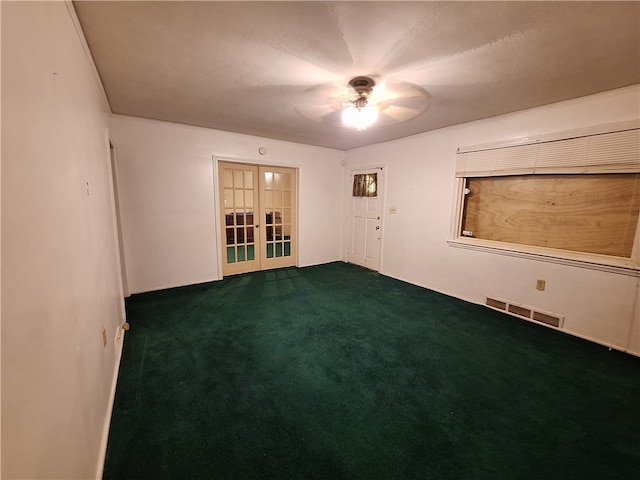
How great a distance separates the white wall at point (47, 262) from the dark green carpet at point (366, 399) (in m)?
0.44

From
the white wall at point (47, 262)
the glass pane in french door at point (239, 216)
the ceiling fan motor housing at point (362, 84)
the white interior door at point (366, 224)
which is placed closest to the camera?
the white wall at point (47, 262)

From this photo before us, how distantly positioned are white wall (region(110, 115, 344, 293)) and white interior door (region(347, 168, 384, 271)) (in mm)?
1529

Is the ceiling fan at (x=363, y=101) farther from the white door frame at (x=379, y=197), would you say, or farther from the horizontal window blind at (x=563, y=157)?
the white door frame at (x=379, y=197)

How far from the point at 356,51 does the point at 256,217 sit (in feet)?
10.3

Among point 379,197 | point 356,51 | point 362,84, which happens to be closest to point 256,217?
point 379,197

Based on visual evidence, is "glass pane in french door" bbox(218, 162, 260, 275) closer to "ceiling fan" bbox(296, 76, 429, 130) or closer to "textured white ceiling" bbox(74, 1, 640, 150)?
"textured white ceiling" bbox(74, 1, 640, 150)

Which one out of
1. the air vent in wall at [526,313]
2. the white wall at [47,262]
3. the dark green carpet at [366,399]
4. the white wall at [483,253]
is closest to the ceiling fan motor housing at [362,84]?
the white wall at [483,253]

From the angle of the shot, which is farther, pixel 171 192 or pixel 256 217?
pixel 256 217

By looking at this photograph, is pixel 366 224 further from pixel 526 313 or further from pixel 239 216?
pixel 526 313

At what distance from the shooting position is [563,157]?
2.64 m

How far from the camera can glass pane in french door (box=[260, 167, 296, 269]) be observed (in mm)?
4488

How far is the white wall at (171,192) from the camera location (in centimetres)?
334

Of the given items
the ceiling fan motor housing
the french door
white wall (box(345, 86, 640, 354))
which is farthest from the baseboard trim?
white wall (box(345, 86, 640, 354))

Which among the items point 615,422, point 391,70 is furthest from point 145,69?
point 615,422
